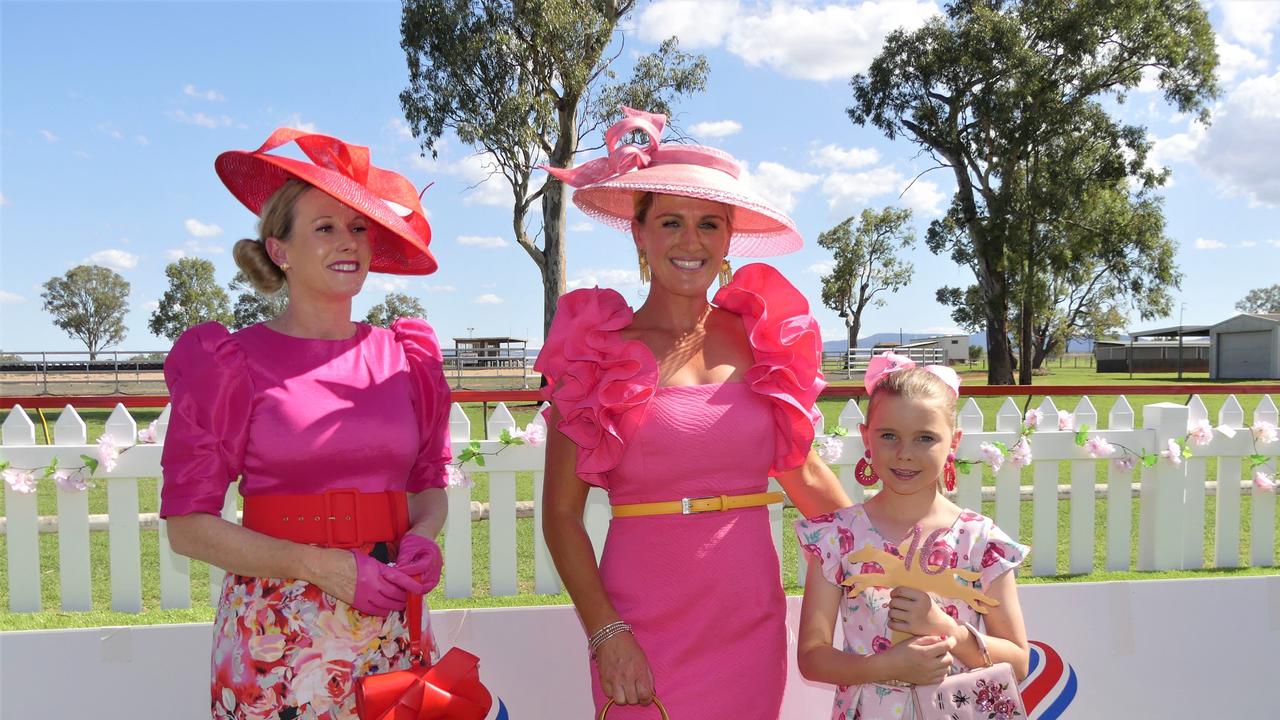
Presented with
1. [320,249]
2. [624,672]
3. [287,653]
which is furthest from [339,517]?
[624,672]

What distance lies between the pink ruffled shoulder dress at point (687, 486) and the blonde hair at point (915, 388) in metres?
0.16

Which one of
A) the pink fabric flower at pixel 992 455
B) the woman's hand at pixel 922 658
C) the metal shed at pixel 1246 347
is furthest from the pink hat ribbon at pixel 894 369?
the metal shed at pixel 1246 347

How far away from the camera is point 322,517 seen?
64.3 inches

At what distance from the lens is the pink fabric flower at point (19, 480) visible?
399 centimetres

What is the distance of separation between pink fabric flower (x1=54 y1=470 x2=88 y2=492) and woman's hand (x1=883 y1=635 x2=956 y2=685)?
13.2 feet

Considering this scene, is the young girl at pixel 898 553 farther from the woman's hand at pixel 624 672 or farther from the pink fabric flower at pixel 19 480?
the pink fabric flower at pixel 19 480

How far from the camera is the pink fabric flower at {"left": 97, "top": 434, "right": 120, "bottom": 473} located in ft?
12.9

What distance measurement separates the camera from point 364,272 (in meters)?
1.77

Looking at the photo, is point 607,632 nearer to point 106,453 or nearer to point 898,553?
point 898,553

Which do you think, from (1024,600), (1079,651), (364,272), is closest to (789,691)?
(1024,600)

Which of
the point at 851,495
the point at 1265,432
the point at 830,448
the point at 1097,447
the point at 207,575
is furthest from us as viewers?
the point at 207,575

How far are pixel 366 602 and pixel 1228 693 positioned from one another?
2.86 meters

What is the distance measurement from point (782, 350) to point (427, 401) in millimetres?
821

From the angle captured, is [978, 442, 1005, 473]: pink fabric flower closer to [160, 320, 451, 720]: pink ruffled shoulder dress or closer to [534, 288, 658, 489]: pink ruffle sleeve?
[534, 288, 658, 489]: pink ruffle sleeve
